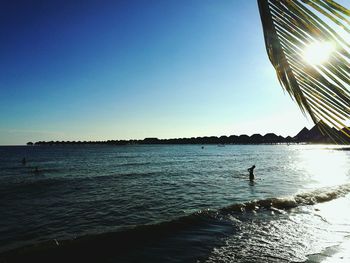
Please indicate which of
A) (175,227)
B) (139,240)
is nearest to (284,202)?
(175,227)

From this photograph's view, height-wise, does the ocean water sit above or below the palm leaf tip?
below

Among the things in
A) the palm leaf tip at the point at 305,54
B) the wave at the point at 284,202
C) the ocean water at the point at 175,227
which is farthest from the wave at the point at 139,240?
the palm leaf tip at the point at 305,54

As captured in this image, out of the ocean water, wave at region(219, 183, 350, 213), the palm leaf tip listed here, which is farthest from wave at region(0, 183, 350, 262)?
the palm leaf tip

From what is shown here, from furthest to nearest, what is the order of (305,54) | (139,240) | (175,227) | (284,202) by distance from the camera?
(284,202)
(175,227)
(139,240)
(305,54)

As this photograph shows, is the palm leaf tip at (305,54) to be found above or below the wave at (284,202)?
above

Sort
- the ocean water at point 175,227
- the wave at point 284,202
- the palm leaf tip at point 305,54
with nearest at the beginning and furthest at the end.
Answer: the palm leaf tip at point 305,54, the ocean water at point 175,227, the wave at point 284,202

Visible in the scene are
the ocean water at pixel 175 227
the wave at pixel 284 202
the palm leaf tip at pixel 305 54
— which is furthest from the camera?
the wave at pixel 284 202

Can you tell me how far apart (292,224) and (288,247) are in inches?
118

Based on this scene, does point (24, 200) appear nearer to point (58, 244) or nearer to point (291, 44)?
point (58, 244)

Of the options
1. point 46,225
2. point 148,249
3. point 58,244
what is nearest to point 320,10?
point 148,249

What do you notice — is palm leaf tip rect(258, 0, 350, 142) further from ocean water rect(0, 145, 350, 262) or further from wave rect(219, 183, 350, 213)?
wave rect(219, 183, 350, 213)

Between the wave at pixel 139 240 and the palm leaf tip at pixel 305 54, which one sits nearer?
the palm leaf tip at pixel 305 54

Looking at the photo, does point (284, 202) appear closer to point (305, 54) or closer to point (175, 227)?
point (175, 227)

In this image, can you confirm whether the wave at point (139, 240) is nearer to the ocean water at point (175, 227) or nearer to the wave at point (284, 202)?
the ocean water at point (175, 227)
